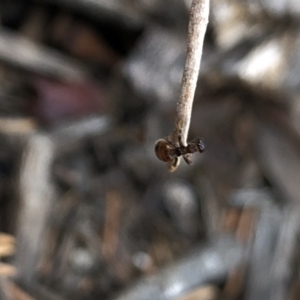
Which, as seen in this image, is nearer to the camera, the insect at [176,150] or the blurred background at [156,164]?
the insect at [176,150]

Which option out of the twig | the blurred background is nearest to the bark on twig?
the twig

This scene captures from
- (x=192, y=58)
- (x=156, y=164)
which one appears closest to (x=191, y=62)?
(x=192, y=58)

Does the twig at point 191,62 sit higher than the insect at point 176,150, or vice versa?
the twig at point 191,62

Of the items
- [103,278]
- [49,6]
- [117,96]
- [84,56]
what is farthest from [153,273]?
[49,6]

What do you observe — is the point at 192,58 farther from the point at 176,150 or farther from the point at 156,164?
the point at 156,164

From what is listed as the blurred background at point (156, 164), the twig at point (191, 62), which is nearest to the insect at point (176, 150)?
the twig at point (191, 62)

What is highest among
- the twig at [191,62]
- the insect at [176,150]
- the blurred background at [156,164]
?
the blurred background at [156,164]

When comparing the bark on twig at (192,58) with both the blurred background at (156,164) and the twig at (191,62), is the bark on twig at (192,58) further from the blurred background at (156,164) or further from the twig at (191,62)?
the blurred background at (156,164)

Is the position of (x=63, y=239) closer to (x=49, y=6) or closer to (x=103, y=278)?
(x=103, y=278)
